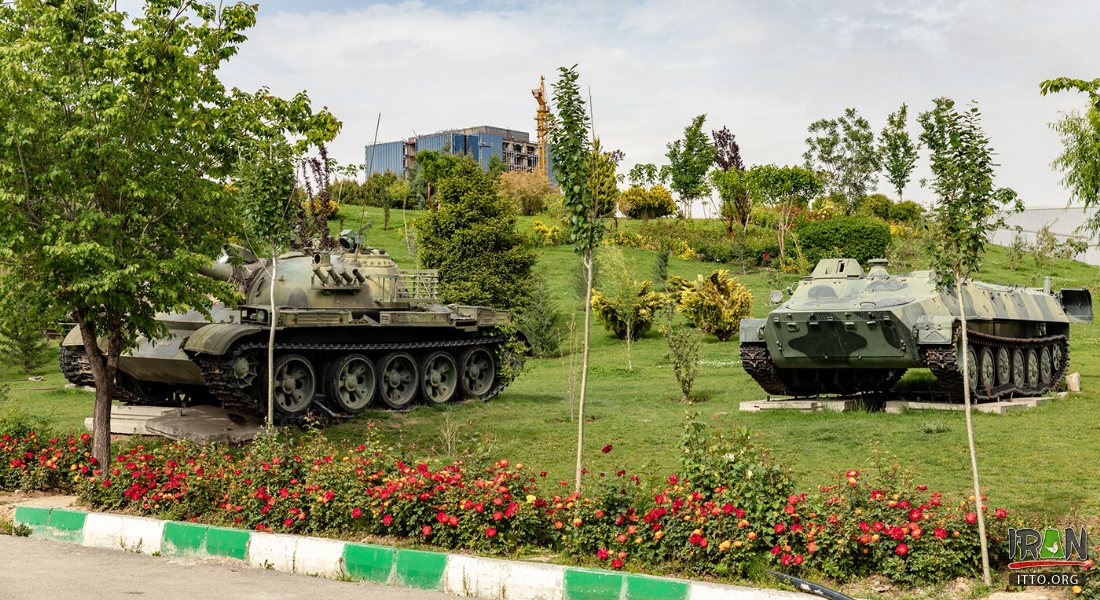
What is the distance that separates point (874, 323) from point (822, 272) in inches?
90.8

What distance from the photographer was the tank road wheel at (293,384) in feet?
50.7

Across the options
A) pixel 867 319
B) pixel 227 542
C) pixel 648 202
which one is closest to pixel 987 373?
pixel 867 319

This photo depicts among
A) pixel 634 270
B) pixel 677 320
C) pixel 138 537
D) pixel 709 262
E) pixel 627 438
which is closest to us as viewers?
pixel 138 537

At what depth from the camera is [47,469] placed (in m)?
10.2

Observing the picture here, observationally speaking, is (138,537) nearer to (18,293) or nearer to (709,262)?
(18,293)

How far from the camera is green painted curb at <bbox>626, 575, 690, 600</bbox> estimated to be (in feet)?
19.9

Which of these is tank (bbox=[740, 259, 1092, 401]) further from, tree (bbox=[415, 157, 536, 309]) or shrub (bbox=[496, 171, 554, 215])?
shrub (bbox=[496, 171, 554, 215])

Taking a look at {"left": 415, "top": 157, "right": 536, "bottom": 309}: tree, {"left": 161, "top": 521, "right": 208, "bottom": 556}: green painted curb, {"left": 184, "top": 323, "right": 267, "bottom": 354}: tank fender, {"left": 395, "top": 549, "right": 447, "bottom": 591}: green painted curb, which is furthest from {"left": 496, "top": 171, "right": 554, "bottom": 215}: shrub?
{"left": 395, "top": 549, "right": 447, "bottom": 591}: green painted curb

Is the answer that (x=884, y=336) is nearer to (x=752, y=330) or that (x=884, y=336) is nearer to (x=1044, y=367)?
(x=752, y=330)

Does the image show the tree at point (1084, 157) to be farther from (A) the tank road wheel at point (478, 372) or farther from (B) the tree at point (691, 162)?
(B) the tree at point (691, 162)

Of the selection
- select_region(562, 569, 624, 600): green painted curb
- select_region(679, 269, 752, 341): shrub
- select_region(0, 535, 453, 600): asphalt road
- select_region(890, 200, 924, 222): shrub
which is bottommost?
select_region(0, 535, 453, 600): asphalt road

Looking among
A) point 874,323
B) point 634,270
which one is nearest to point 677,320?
point 634,270

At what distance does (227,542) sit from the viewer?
7.80 meters

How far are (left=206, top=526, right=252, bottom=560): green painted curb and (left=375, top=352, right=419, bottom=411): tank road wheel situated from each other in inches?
356
